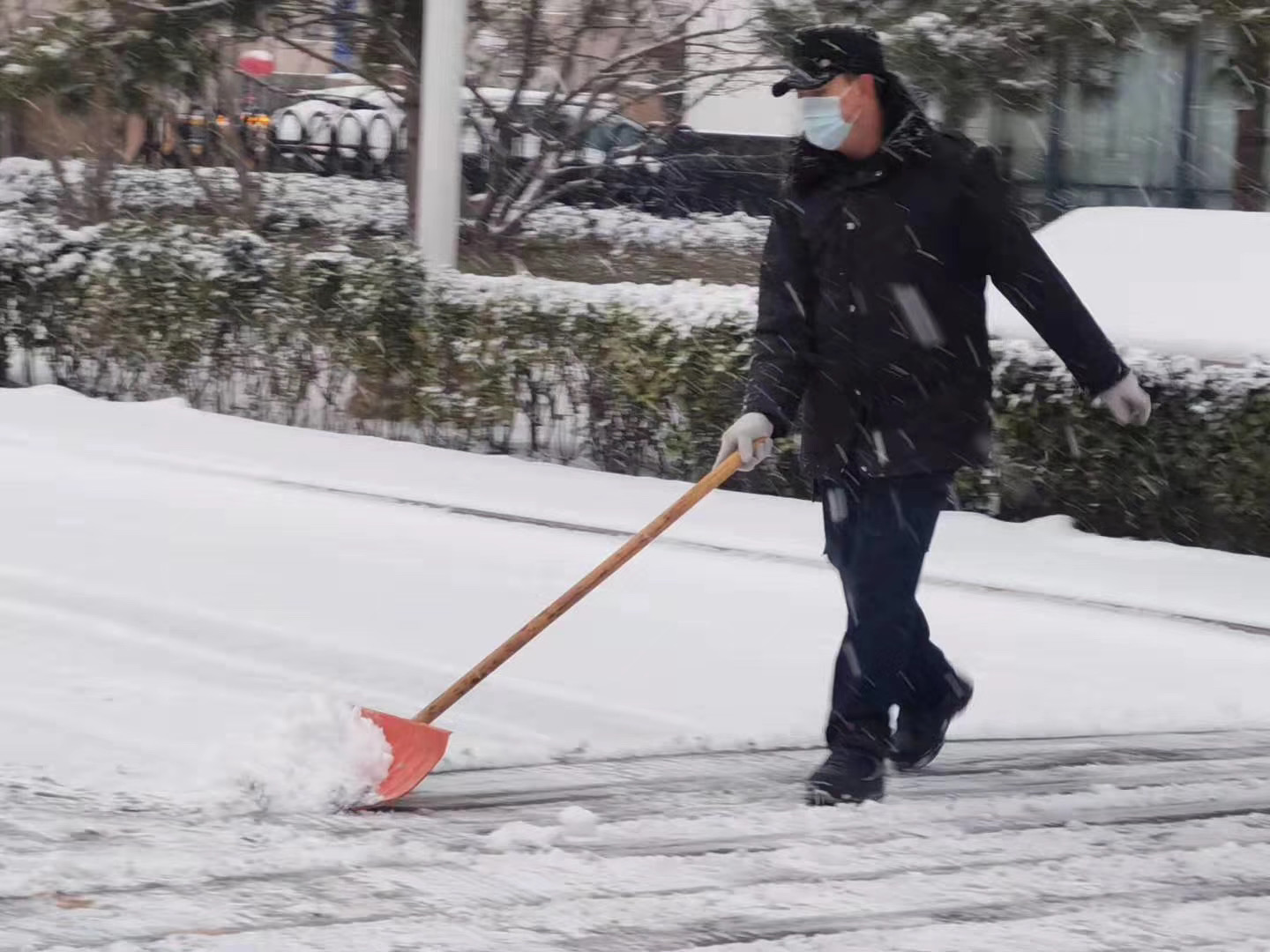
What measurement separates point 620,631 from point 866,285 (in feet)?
7.19

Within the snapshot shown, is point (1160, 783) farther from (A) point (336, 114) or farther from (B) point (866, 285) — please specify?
(A) point (336, 114)

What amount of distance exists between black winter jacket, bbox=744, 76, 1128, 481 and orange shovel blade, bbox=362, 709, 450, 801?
1058 mm

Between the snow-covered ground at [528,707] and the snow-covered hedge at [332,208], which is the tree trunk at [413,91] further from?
the snow-covered ground at [528,707]

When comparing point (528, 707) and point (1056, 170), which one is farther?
point (1056, 170)

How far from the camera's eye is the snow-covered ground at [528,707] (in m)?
3.52

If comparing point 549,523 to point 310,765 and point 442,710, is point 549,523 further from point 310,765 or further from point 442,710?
point 310,765

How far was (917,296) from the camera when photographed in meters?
4.00

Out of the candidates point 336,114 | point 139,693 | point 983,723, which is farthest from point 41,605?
point 336,114

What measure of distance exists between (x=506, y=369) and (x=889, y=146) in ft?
17.0

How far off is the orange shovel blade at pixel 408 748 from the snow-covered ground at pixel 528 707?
7 cm

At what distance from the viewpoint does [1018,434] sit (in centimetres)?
761

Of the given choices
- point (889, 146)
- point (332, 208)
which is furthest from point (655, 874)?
point (332, 208)

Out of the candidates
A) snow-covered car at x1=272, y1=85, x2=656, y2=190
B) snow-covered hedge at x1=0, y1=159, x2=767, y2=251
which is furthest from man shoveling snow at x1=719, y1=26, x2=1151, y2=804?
snow-covered hedge at x1=0, y1=159, x2=767, y2=251

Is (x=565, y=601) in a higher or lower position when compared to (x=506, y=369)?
lower
